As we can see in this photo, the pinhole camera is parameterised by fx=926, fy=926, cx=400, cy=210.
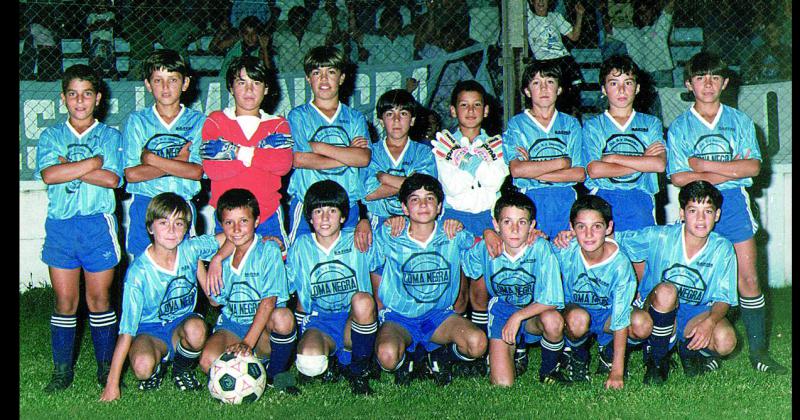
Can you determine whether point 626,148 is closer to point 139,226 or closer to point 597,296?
point 597,296

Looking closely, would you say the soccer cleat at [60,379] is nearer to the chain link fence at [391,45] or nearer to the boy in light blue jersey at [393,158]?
the boy in light blue jersey at [393,158]

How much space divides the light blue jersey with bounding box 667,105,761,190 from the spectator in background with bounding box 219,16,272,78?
3223 millimetres

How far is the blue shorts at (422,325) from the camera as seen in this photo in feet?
15.4

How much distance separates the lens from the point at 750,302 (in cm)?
493

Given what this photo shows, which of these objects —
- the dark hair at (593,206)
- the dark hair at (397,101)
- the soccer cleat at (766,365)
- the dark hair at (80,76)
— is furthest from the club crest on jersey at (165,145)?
the soccer cleat at (766,365)

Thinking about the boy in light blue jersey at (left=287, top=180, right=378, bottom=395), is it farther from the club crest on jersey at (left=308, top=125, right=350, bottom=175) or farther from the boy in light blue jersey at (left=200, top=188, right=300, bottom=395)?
the club crest on jersey at (left=308, top=125, right=350, bottom=175)

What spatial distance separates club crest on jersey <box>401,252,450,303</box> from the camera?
4668 mm

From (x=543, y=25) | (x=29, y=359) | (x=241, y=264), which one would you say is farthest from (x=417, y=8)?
(x=29, y=359)

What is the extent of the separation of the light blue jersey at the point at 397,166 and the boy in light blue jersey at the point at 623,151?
2.87ft

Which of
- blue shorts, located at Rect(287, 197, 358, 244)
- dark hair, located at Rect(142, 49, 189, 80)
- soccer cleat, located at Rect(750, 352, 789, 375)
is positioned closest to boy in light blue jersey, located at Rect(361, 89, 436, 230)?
blue shorts, located at Rect(287, 197, 358, 244)

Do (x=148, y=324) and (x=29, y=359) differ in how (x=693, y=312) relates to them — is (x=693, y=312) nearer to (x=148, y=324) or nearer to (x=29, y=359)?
(x=148, y=324)

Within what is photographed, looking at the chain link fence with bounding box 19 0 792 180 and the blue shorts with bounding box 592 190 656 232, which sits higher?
the chain link fence with bounding box 19 0 792 180

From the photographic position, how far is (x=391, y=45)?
22.8 ft

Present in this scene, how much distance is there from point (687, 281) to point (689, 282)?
0.04ft
